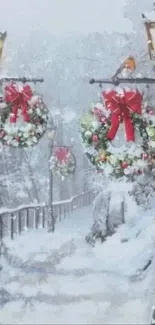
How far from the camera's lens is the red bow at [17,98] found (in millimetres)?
2703

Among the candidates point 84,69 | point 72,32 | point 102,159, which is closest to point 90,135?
point 102,159

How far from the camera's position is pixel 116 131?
2.62m

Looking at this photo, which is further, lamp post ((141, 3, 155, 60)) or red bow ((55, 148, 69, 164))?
red bow ((55, 148, 69, 164))

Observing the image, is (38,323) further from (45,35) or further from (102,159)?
(45,35)

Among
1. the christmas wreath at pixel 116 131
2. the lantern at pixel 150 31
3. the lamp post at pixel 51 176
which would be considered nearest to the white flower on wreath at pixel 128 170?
the christmas wreath at pixel 116 131

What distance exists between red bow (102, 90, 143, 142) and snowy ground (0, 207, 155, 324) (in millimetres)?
403

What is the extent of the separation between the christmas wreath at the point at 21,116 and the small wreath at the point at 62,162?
12 cm

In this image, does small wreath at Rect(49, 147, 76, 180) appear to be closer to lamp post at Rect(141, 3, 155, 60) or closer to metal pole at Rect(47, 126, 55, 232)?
metal pole at Rect(47, 126, 55, 232)

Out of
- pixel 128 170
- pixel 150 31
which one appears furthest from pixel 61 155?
pixel 150 31

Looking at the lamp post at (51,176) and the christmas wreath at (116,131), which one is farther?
the lamp post at (51,176)

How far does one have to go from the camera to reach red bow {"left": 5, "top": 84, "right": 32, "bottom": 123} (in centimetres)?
270

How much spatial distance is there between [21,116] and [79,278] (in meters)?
0.80

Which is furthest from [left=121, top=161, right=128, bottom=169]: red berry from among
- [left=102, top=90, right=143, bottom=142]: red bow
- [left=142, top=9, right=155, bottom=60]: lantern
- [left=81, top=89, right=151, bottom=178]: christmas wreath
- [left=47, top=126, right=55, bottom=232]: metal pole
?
[left=142, top=9, right=155, bottom=60]: lantern

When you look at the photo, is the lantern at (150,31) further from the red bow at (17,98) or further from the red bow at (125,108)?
the red bow at (17,98)
